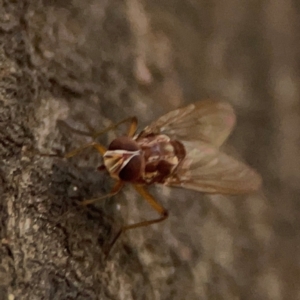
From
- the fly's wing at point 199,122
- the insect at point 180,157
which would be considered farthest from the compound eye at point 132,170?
the fly's wing at point 199,122

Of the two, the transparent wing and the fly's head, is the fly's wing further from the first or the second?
the fly's head

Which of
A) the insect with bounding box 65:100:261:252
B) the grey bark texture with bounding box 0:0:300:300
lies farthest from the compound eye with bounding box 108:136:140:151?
the grey bark texture with bounding box 0:0:300:300

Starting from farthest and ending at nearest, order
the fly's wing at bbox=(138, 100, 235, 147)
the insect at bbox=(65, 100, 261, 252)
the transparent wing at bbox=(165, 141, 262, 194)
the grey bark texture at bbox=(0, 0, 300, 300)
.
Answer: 1. the fly's wing at bbox=(138, 100, 235, 147)
2. the transparent wing at bbox=(165, 141, 262, 194)
3. the insect at bbox=(65, 100, 261, 252)
4. the grey bark texture at bbox=(0, 0, 300, 300)

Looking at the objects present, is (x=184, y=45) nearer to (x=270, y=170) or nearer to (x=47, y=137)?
(x=270, y=170)

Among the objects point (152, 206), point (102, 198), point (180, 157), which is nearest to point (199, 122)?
point (180, 157)

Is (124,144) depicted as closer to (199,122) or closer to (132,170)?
(132,170)

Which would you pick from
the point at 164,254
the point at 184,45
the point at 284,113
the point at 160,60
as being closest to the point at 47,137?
the point at 164,254
